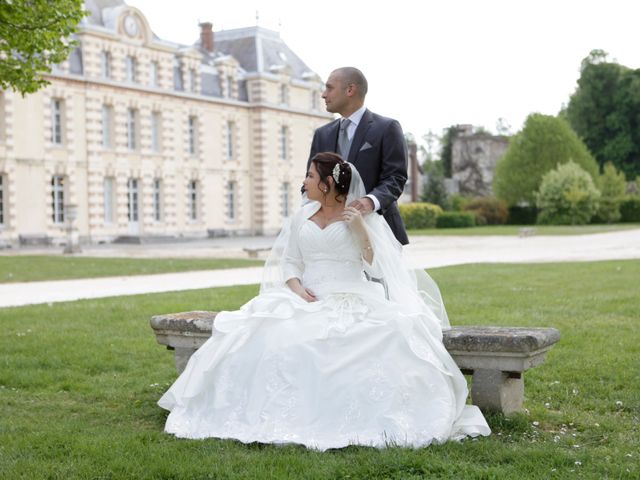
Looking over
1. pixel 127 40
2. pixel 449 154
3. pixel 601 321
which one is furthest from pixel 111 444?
pixel 449 154

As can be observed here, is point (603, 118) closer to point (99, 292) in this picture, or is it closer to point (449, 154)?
point (449, 154)

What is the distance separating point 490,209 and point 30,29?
177ft

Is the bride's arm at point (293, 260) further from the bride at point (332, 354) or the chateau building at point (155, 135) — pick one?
the chateau building at point (155, 135)

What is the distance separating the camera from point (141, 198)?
1606 inches

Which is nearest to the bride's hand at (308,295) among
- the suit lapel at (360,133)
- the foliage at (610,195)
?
the suit lapel at (360,133)

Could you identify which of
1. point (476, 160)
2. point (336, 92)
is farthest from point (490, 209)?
point (336, 92)

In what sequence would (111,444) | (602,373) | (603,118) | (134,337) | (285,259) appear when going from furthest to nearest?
(603,118) → (134,337) → (602,373) → (285,259) → (111,444)

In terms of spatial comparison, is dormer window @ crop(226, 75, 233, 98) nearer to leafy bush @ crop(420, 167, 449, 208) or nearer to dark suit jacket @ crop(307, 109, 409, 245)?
leafy bush @ crop(420, 167, 449, 208)

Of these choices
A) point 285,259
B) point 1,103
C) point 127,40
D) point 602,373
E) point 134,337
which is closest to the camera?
point 285,259

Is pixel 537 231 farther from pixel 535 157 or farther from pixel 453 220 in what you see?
pixel 535 157

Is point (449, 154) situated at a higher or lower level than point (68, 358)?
higher

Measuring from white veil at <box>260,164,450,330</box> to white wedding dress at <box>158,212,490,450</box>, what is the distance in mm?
108

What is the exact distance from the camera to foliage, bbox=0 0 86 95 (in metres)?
9.64

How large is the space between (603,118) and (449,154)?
17.9m
